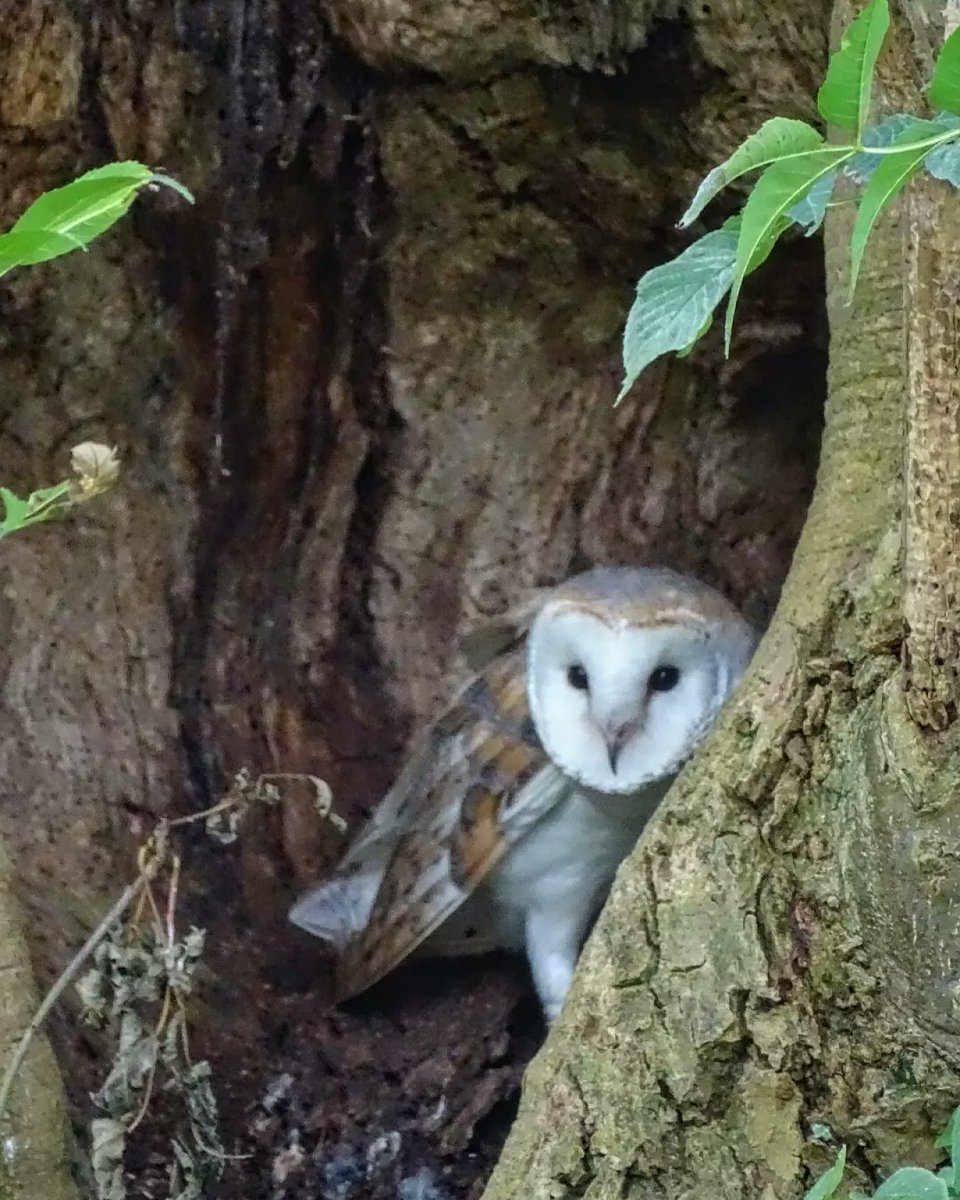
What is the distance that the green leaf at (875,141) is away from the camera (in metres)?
0.63

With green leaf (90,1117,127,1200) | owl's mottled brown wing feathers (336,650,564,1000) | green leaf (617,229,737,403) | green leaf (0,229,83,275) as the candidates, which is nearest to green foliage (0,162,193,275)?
green leaf (0,229,83,275)

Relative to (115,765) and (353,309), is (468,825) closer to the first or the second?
(115,765)

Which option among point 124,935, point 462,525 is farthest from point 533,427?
point 124,935

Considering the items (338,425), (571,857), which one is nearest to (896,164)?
(571,857)

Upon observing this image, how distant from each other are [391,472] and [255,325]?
12.1 inches

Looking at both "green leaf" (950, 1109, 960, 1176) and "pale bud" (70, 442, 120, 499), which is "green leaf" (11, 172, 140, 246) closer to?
"pale bud" (70, 442, 120, 499)

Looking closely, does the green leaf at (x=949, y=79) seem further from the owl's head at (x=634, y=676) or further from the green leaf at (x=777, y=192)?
the owl's head at (x=634, y=676)

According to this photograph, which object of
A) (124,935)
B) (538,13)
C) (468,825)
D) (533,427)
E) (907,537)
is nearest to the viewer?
(907,537)

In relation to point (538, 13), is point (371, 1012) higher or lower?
lower

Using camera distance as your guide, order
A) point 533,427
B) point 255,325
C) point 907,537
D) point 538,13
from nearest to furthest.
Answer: point 907,537
point 538,13
point 255,325
point 533,427

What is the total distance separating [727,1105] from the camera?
1.07m

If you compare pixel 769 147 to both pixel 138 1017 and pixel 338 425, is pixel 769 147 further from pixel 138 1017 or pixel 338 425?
pixel 338 425

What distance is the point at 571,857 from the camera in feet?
5.86

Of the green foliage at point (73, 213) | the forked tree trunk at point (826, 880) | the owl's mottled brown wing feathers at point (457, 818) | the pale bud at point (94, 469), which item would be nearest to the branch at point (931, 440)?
the forked tree trunk at point (826, 880)
